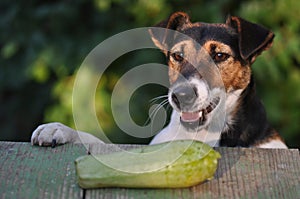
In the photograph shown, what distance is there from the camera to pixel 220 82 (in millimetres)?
3760

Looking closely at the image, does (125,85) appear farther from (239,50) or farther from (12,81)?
(239,50)

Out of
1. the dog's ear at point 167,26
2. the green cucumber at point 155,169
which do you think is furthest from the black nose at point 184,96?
the green cucumber at point 155,169

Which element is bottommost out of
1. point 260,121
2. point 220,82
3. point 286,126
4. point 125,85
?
point 286,126

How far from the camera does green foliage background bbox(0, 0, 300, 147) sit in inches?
235

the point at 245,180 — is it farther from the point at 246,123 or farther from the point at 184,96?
the point at 246,123

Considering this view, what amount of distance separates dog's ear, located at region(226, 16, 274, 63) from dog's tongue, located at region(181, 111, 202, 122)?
18.0 inches

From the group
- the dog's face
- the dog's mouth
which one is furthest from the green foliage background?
the dog's mouth

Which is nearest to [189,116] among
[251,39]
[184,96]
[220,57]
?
[184,96]

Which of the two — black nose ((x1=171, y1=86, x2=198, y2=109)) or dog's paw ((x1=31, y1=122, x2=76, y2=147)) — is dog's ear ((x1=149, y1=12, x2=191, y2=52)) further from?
dog's paw ((x1=31, y1=122, x2=76, y2=147))

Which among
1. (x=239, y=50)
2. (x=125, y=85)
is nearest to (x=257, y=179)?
(x=239, y=50)

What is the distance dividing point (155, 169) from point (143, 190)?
0.10 meters

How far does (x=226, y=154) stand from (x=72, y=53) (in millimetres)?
3607

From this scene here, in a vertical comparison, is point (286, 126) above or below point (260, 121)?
below

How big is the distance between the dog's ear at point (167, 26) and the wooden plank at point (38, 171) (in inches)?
49.3
